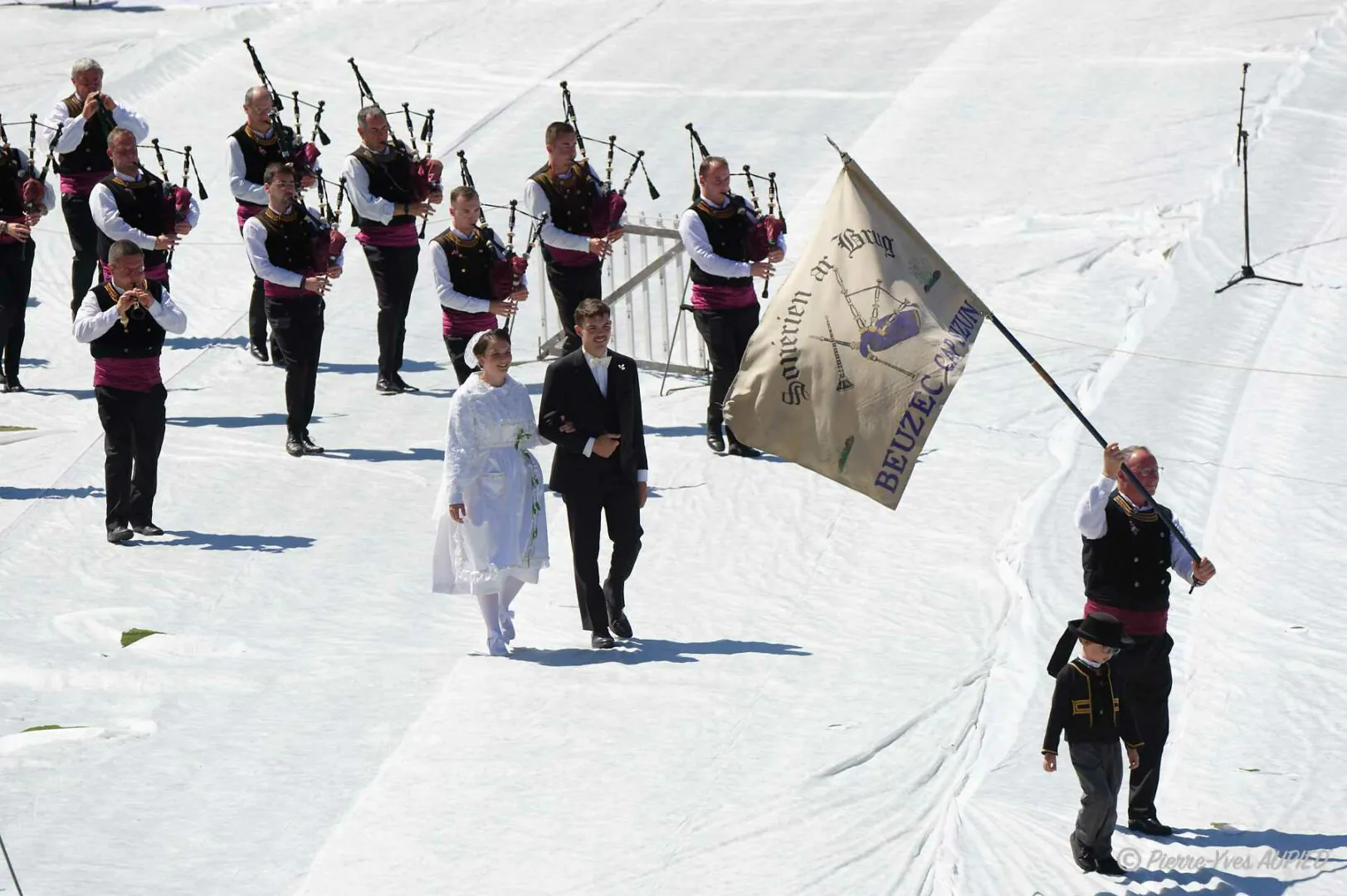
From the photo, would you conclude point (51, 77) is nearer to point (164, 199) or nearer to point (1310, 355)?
point (164, 199)

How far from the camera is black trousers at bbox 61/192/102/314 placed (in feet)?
42.9

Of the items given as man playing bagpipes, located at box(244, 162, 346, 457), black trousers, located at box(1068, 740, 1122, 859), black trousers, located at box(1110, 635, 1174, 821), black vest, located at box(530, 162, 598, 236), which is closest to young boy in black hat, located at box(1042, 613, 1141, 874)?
black trousers, located at box(1068, 740, 1122, 859)

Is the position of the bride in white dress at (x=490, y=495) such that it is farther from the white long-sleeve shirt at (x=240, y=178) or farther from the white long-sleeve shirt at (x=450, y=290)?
the white long-sleeve shirt at (x=240, y=178)

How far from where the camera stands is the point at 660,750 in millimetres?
8078

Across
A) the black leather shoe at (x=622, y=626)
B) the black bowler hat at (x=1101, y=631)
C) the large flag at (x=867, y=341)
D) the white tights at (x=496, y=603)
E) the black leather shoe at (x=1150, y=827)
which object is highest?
the large flag at (x=867, y=341)

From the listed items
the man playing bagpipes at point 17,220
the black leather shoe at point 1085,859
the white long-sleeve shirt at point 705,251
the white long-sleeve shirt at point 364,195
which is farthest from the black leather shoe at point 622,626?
the man playing bagpipes at point 17,220

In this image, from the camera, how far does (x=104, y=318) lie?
10.1 metres

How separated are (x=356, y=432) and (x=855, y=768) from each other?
5031 millimetres

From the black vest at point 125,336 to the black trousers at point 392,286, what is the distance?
2.33 m

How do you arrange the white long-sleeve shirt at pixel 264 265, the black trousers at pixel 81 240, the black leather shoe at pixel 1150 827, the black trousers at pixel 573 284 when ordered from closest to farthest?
1. the black leather shoe at pixel 1150 827
2. the white long-sleeve shirt at pixel 264 265
3. the black trousers at pixel 573 284
4. the black trousers at pixel 81 240

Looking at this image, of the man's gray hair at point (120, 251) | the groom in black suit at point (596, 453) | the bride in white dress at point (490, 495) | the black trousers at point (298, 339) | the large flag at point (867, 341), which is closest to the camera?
the large flag at point (867, 341)

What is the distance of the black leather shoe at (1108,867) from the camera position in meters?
7.17

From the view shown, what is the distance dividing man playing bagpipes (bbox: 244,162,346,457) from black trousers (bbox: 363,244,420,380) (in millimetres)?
958

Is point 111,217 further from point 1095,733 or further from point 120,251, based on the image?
point 1095,733
